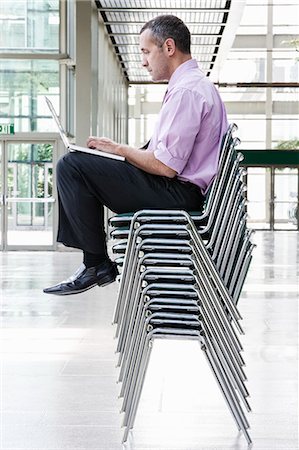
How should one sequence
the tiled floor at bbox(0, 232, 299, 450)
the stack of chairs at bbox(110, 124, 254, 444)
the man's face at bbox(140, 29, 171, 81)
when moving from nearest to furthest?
the man's face at bbox(140, 29, 171, 81) < the stack of chairs at bbox(110, 124, 254, 444) < the tiled floor at bbox(0, 232, 299, 450)

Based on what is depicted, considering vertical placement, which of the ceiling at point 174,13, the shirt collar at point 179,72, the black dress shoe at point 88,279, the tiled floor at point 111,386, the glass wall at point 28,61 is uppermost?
the ceiling at point 174,13

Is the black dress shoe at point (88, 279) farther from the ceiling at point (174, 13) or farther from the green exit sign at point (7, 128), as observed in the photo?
the ceiling at point (174, 13)

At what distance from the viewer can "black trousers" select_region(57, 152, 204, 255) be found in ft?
Result: 11.0

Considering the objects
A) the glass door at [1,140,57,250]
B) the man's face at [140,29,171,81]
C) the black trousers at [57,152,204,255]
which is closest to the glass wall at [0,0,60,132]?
the glass door at [1,140,57,250]

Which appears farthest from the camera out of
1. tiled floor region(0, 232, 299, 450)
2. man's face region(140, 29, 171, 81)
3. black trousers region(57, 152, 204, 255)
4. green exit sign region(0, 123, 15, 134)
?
green exit sign region(0, 123, 15, 134)

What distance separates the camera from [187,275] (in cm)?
376

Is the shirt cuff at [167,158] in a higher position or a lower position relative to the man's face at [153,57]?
lower

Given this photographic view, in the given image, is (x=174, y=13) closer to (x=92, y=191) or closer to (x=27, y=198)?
(x=27, y=198)

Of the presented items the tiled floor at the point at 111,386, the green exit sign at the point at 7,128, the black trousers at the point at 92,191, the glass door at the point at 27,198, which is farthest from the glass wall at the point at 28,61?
the black trousers at the point at 92,191

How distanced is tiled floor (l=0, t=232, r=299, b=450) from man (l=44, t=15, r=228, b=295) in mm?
1291

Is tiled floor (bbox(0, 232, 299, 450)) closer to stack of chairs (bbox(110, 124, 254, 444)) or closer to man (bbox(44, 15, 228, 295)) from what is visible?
stack of chairs (bbox(110, 124, 254, 444))

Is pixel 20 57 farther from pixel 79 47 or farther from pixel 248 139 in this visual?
pixel 248 139

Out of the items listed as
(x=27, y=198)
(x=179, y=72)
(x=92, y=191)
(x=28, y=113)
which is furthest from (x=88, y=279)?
(x=27, y=198)

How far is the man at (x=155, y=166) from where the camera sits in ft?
11.1
